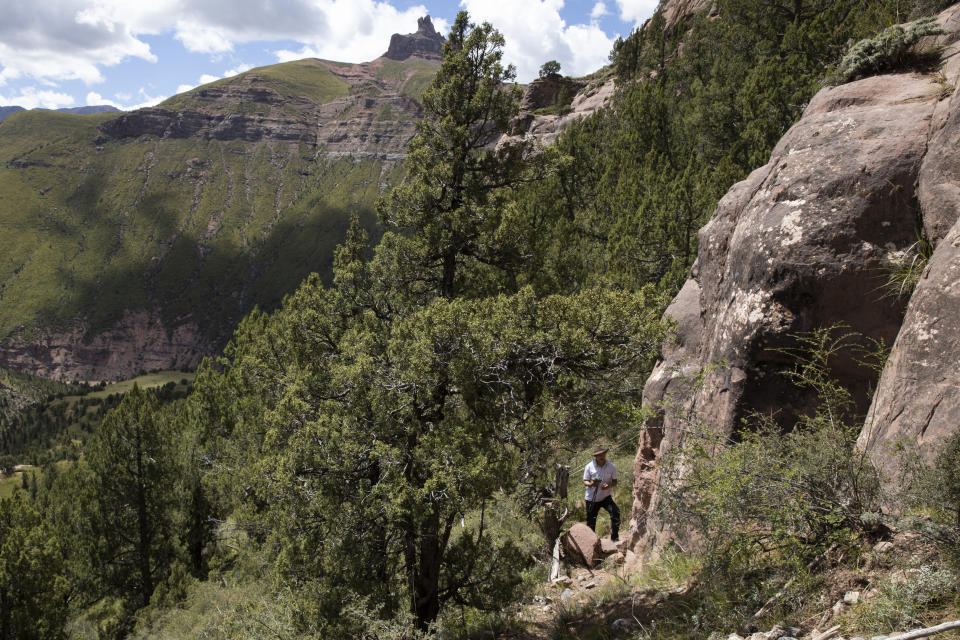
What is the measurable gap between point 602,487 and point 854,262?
5.90m

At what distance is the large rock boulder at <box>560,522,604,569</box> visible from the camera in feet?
30.3

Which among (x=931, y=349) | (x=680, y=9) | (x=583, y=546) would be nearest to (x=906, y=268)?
(x=931, y=349)

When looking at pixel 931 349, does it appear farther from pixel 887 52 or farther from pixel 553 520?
pixel 553 520

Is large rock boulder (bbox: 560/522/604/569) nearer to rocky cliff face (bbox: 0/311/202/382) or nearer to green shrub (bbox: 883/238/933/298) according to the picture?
green shrub (bbox: 883/238/933/298)

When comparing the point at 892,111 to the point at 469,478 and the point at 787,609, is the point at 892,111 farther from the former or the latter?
the point at 469,478

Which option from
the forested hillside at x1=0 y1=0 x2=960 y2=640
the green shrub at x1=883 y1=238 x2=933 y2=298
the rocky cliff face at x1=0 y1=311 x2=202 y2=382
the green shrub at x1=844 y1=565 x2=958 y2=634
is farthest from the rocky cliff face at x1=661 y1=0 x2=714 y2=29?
the rocky cliff face at x1=0 y1=311 x2=202 y2=382

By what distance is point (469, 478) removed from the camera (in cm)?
638

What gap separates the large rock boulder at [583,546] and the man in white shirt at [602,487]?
379mm

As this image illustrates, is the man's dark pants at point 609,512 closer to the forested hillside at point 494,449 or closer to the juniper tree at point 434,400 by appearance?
the forested hillside at point 494,449

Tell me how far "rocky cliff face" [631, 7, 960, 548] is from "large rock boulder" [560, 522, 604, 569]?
5.91 feet

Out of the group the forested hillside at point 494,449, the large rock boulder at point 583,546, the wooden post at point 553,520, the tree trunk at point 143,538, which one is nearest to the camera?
the forested hillside at point 494,449

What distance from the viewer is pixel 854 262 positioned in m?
5.84

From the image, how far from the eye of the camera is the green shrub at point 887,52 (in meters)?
7.54

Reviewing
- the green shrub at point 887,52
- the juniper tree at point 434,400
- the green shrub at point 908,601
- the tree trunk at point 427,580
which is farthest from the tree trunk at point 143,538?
the green shrub at point 887,52
